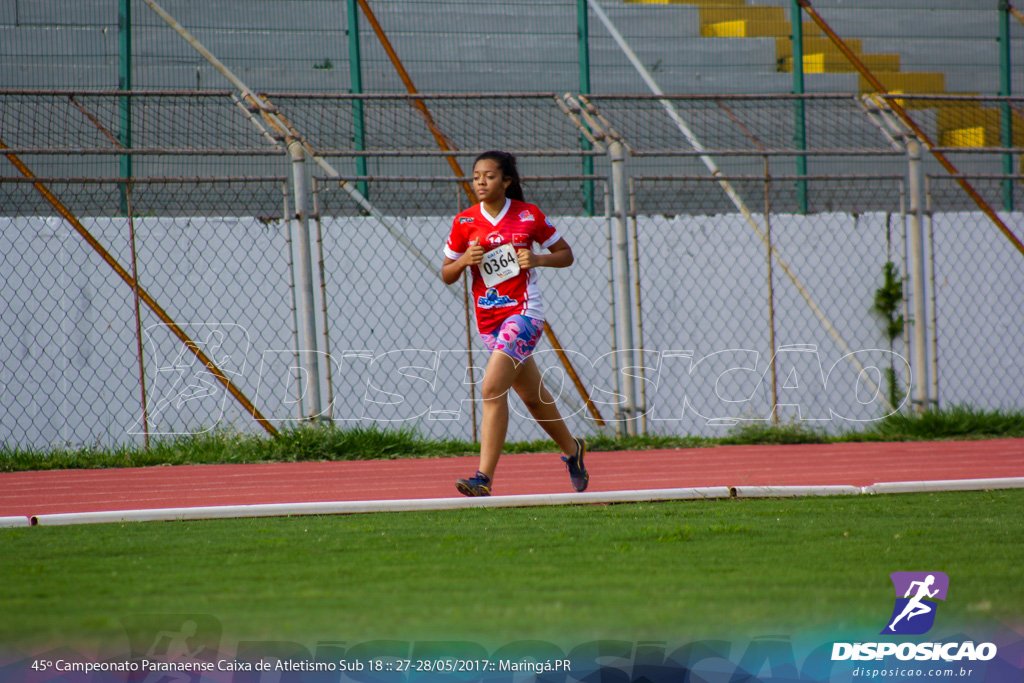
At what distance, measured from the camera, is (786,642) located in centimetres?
207

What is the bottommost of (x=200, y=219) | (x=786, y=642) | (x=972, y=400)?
(x=972, y=400)

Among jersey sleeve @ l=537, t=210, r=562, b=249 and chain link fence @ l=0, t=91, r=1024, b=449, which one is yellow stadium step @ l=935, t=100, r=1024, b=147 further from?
jersey sleeve @ l=537, t=210, r=562, b=249

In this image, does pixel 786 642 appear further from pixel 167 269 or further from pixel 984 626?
pixel 167 269

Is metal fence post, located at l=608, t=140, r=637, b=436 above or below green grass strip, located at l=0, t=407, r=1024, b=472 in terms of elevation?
above

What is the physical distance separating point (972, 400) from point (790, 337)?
6.04ft

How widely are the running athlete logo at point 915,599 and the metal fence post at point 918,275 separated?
533 cm

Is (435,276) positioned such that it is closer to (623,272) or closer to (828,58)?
(623,272)

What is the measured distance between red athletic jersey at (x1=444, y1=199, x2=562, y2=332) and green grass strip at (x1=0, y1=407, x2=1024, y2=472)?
2364 millimetres

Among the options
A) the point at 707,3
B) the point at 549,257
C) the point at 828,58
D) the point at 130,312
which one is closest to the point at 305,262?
the point at 130,312

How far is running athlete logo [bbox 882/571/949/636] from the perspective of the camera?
86.8 inches

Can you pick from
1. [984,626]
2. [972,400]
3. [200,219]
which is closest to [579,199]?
[200,219]

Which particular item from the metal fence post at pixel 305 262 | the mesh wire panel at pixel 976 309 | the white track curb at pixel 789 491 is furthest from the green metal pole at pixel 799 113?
the white track curb at pixel 789 491

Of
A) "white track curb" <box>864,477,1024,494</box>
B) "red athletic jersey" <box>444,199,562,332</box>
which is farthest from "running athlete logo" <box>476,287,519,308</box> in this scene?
"white track curb" <box>864,477,1024,494</box>

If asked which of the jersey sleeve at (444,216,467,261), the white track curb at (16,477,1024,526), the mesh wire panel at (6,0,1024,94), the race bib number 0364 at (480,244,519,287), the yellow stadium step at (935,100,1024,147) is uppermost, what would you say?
the mesh wire panel at (6,0,1024,94)
